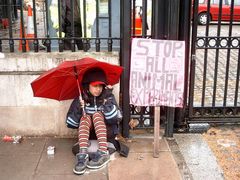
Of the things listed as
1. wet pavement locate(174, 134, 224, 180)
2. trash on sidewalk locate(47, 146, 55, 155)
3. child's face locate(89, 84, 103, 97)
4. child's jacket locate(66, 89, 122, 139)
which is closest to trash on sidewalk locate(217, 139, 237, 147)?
wet pavement locate(174, 134, 224, 180)

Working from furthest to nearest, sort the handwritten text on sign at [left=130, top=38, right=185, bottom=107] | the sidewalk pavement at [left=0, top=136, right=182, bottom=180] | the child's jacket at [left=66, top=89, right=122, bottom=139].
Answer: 1. the child's jacket at [left=66, top=89, right=122, bottom=139]
2. the handwritten text on sign at [left=130, top=38, right=185, bottom=107]
3. the sidewalk pavement at [left=0, top=136, right=182, bottom=180]

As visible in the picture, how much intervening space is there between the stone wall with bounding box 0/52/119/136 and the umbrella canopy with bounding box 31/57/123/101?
0.32 m

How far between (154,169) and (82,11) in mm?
2097

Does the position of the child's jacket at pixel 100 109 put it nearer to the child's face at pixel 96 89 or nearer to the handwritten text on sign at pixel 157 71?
the child's face at pixel 96 89

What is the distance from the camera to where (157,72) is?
429cm

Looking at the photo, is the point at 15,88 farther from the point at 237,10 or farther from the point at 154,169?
the point at 237,10

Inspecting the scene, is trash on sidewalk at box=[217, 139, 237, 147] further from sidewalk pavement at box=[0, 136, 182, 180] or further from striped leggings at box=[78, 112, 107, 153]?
striped leggings at box=[78, 112, 107, 153]

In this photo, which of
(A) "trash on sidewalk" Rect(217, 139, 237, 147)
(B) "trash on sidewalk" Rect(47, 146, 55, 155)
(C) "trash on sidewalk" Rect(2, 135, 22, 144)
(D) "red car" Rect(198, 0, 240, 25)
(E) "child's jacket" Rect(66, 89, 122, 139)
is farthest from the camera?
(D) "red car" Rect(198, 0, 240, 25)

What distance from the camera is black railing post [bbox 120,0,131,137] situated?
182 inches

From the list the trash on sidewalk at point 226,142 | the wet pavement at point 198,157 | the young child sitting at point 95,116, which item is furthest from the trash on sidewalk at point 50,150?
the trash on sidewalk at point 226,142

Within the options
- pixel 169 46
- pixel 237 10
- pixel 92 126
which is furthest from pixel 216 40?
pixel 237 10

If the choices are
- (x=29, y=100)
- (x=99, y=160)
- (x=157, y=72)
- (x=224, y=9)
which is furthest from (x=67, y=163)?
(x=224, y=9)

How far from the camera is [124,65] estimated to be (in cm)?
478

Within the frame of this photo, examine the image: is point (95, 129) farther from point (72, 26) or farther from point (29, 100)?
point (72, 26)
